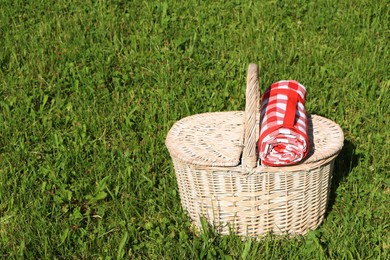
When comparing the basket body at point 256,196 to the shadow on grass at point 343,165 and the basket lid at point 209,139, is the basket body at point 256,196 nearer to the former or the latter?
the basket lid at point 209,139

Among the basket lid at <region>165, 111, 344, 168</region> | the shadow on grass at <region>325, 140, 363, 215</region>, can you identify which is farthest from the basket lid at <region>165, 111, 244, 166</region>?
the shadow on grass at <region>325, 140, 363, 215</region>

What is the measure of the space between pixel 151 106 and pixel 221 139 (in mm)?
1425

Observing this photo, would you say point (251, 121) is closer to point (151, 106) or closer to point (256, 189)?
point (256, 189)

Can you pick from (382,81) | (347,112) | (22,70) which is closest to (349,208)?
(347,112)

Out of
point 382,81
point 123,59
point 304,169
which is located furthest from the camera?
point 123,59

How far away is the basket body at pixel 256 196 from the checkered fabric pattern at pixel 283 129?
0.09 m

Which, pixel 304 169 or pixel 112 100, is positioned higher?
pixel 304 169

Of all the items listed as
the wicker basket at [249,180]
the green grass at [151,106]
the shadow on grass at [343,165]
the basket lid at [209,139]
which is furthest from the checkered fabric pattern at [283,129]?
the shadow on grass at [343,165]

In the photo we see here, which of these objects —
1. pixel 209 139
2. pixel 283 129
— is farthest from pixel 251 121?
pixel 209 139

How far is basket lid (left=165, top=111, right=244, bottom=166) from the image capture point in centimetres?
369

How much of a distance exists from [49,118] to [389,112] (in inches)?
100

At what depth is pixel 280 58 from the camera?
5941 millimetres

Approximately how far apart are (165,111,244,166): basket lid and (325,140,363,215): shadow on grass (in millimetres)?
753

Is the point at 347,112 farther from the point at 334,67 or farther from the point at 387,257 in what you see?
the point at 387,257
